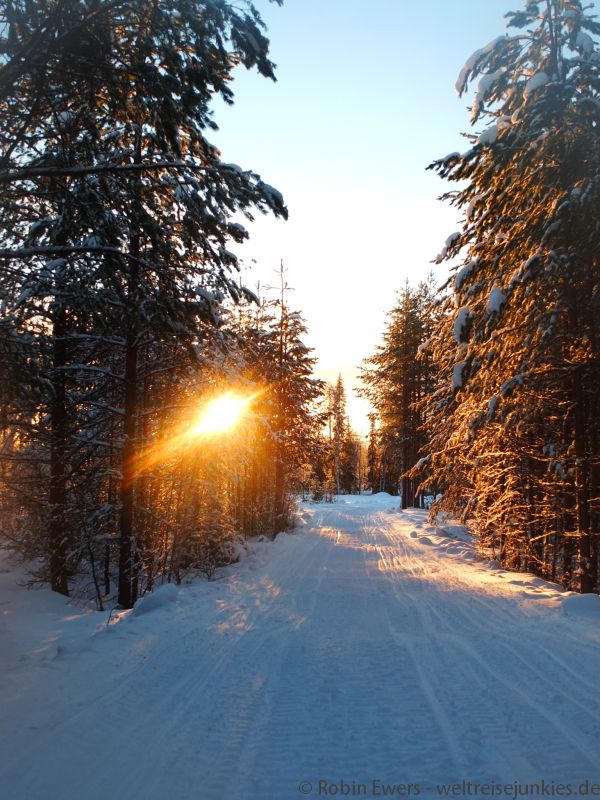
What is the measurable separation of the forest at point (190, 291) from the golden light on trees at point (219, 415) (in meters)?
0.12

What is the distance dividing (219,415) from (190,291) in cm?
514

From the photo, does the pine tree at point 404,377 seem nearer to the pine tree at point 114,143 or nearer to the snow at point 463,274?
the snow at point 463,274

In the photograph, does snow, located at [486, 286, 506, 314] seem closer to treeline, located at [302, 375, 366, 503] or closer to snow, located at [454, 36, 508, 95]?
snow, located at [454, 36, 508, 95]

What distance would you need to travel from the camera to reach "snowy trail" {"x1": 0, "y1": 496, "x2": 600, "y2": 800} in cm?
349

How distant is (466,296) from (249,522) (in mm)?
14627

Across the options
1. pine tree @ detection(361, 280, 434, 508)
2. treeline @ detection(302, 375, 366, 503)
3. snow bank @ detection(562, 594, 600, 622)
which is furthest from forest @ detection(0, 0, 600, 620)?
treeline @ detection(302, 375, 366, 503)

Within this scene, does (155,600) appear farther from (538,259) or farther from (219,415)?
(538,259)

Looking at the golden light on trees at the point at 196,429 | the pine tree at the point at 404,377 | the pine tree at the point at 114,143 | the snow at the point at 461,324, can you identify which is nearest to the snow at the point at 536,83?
the snow at the point at 461,324

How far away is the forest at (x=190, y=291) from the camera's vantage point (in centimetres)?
527

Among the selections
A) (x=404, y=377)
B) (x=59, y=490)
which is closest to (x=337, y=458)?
(x=404, y=377)

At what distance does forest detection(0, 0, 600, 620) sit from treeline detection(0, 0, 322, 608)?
0.04m

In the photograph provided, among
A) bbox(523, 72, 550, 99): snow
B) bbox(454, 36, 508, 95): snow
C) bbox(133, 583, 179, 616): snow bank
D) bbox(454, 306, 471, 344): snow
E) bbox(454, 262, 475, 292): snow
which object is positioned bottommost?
bbox(133, 583, 179, 616): snow bank

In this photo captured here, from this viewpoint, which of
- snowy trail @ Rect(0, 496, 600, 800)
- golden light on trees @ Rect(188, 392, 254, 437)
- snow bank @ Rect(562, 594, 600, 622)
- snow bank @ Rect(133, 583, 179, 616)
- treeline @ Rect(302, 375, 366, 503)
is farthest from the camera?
treeline @ Rect(302, 375, 366, 503)

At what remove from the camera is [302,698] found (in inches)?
185
